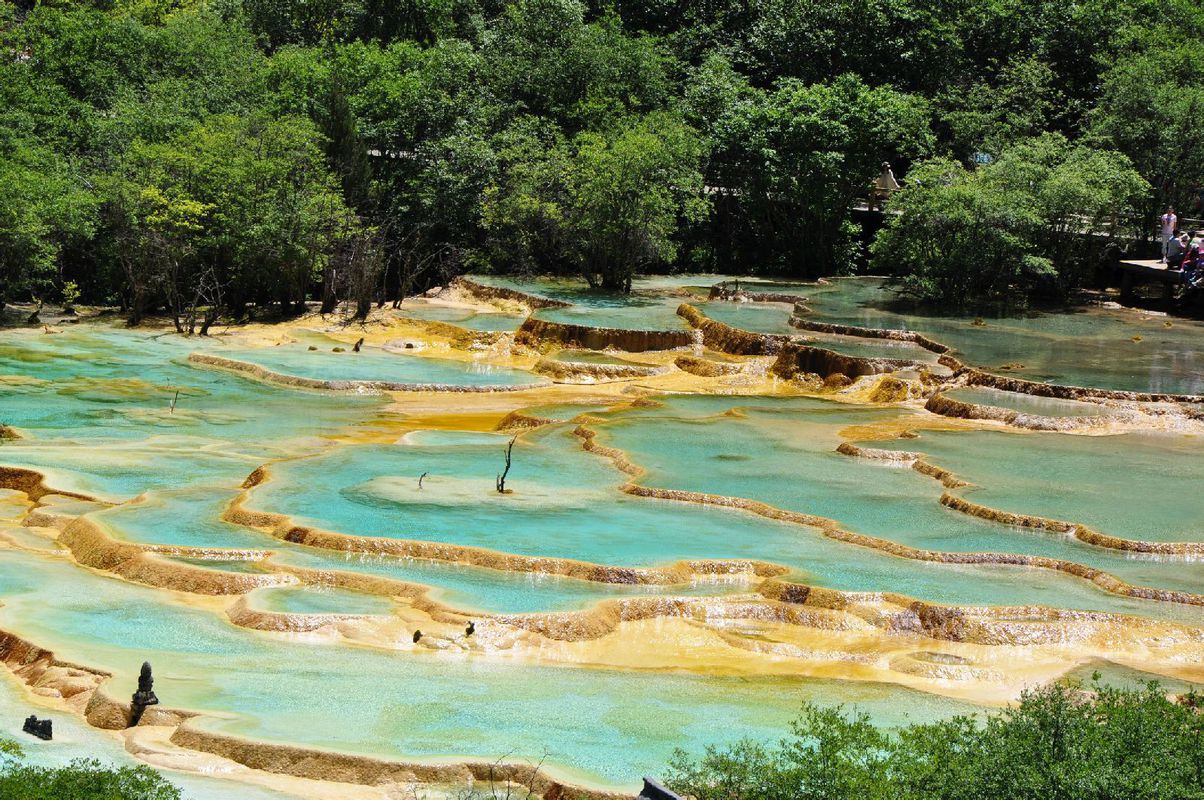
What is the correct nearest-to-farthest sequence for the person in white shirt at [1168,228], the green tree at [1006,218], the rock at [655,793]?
the rock at [655,793]
the green tree at [1006,218]
the person in white shirt at [1168,228]

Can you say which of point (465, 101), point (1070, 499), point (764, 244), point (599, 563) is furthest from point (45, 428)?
point (764, 244)

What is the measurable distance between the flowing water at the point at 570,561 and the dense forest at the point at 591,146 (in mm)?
7798

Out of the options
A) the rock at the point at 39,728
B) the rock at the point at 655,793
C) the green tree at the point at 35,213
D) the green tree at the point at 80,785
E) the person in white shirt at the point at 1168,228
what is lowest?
the rock at the point at 39,728

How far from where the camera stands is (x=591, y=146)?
124 ft

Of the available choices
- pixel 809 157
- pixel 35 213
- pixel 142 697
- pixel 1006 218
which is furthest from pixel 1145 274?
pixel 142 697

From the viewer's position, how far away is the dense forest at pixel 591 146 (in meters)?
34.0

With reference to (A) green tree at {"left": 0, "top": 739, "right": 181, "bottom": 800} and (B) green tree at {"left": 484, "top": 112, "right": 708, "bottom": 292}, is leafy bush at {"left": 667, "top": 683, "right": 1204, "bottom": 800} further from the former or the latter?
(B) green tree at {"left": 484, "top": 112, "right": 708, "bottom": 292}

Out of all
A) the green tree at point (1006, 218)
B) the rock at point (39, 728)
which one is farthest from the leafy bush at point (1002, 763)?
the green tree at point (1006, 218)

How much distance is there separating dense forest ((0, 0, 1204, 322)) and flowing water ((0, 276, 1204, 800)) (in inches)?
307

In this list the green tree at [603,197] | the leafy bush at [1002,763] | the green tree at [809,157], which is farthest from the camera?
the green tree at [809,157]

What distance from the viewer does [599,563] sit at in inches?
624

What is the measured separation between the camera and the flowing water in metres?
12.1

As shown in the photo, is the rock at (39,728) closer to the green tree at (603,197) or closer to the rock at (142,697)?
the rock at (142,697)

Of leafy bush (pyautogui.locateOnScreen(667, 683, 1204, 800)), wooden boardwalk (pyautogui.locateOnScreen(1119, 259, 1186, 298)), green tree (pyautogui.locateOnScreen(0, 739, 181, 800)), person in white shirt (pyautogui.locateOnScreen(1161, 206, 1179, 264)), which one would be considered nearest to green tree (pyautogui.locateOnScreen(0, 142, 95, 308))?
wooden boardwalk (pyautogui.locateOnScreen(1119, 259, 1186, 298))
